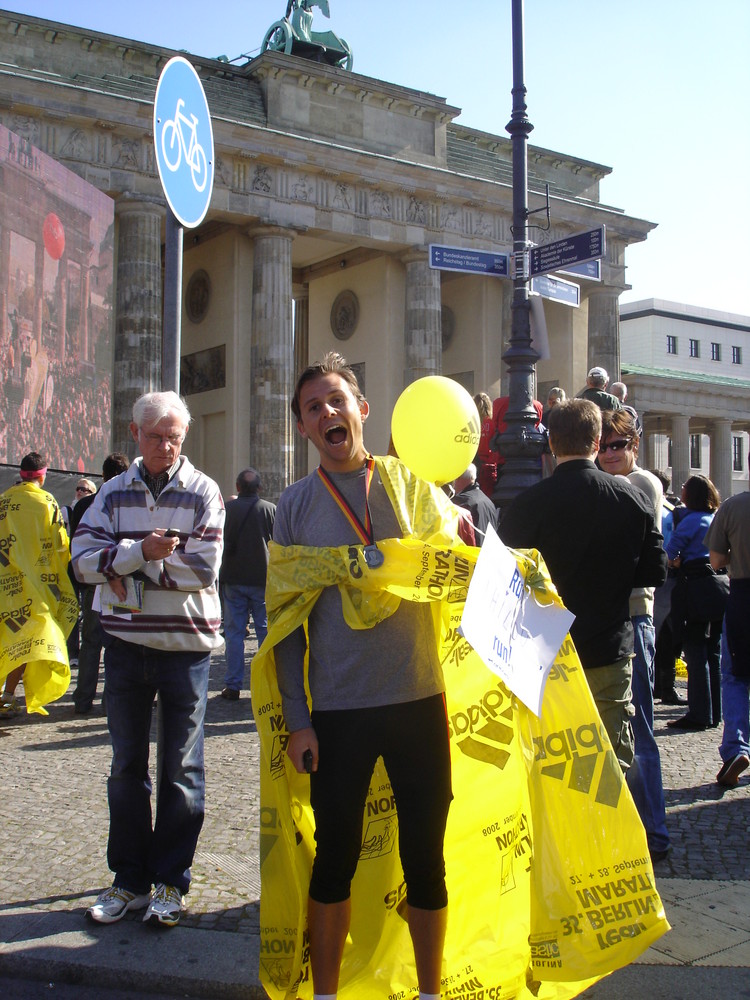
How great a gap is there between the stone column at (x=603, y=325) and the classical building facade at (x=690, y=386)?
7460 millimetres

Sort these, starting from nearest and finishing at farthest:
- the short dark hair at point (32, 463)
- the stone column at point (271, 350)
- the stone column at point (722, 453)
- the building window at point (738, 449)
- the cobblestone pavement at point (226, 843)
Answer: the cobblestone pavement at point (226, 843), the short dark hair at point (32, 463), the stone column at point (271, 350), the stone column at point (722, 453), the building window at point (738, 449)

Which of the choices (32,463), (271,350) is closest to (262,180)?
(271,350)

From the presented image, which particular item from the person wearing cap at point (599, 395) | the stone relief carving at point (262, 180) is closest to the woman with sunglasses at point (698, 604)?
the person wearing cap at point (599, 395)

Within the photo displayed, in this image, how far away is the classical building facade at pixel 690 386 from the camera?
45219 millimetres

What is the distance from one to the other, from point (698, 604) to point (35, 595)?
4.95 m

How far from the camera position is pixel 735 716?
570 centimetres

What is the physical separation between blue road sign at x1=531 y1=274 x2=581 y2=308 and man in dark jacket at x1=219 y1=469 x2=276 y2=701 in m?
3.67

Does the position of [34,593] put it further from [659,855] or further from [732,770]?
[732,770]

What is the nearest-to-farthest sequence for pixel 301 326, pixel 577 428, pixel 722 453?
pixel 577 428
pixel 301 326
pixel 722 453

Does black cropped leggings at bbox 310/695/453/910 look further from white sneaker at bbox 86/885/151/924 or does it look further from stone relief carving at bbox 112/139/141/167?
stone relief carving at bbox 112/139/141/167

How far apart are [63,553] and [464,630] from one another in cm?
555

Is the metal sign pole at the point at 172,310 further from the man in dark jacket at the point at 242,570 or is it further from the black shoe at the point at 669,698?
the black shoe at the point at 669,698

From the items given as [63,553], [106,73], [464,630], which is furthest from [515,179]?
[106,73]

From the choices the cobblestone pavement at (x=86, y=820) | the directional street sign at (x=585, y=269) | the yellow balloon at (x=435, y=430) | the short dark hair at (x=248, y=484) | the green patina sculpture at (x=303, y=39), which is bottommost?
the cobblestone pavement at (x=86, y=820)
